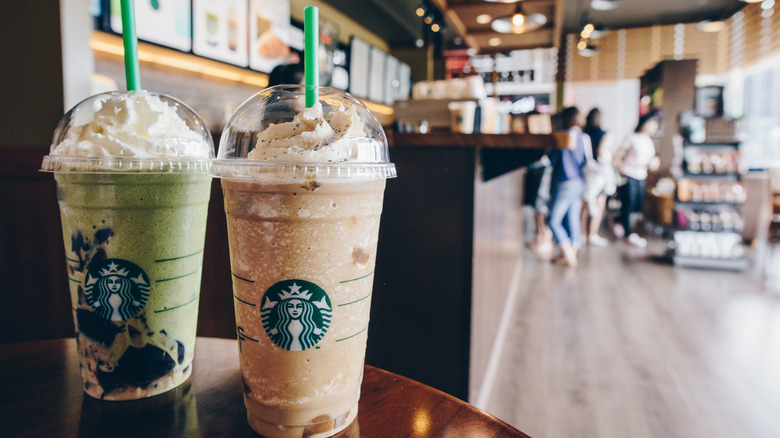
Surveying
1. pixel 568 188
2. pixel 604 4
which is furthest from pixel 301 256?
pixel 604 4

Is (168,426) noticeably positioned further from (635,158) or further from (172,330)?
(635,158)

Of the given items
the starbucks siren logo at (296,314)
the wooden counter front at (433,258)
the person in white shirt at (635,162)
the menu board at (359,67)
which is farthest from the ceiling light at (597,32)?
the starbucks siren logo at (296,314)

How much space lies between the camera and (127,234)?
24.2 inches

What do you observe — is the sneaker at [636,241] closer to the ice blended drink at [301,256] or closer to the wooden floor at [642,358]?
the wooden floor at [642,358]

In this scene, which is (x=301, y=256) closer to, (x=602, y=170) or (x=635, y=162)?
(x=602, y=170)

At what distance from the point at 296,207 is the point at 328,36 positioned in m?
4.95

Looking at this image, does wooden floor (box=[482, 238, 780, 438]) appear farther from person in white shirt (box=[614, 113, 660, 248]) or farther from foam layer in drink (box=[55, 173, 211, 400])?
person in white shirt (box=[614, 113, 660, 248])

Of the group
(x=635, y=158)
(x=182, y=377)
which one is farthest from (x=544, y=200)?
(x=182, y=377)

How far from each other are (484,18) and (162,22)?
2.88 meters

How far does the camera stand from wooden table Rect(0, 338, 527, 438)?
553 millimetres

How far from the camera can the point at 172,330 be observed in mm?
664

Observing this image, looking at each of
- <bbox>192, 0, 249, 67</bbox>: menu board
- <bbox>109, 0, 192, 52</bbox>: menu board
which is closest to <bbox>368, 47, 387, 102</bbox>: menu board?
<bbox>192, 0, 249, 67</bbox>: menu board

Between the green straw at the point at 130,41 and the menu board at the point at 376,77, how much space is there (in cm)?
547

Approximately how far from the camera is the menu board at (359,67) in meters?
5.55
